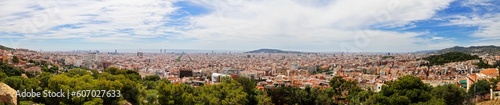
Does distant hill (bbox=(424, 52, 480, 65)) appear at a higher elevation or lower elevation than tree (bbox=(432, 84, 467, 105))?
higher

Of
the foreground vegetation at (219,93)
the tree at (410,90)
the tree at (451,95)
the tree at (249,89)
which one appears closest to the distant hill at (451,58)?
the foreground vegetation at (219,93)

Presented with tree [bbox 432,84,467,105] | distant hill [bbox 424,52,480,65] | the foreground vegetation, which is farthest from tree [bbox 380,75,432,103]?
distant hill [bbox 424,52,480,65]

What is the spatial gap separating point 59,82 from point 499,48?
60.7 m

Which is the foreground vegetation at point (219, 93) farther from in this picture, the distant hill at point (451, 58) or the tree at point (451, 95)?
the distant hill at point (451, 58)

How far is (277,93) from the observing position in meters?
15.6

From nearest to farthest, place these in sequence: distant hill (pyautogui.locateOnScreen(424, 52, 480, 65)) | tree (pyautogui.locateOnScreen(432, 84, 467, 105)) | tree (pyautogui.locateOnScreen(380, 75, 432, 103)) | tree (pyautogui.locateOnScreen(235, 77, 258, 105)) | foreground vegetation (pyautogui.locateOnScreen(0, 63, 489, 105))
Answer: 1. foreground vegetation (pyautogui.locateOnScreen(0, 63, 489, 105))
2. tree (pyautogui.locateOnScreen(380, 75, 432, 103))
3. tree (pyautogui.locateOnScreen(235, 77, 258, 105))
4. tree (pyautogui.locateOnScreen(432, 84, 467, 105))
5. distant hill (pyautogui.locateOnScreen(424, 52, 480, 65))

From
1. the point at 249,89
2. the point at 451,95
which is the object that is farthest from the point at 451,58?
the point at 249,89

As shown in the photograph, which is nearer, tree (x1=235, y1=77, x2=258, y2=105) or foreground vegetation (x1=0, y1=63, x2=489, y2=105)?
foreground vegetation (x1=0, y1=63, x2=489, y2=105)

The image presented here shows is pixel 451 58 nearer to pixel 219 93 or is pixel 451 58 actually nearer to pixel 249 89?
pixel 249 89

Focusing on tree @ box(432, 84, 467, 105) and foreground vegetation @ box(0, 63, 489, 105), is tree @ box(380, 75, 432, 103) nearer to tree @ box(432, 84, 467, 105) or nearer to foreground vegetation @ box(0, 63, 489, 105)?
foreground vegetation @ box(0, 63, 489, 105)

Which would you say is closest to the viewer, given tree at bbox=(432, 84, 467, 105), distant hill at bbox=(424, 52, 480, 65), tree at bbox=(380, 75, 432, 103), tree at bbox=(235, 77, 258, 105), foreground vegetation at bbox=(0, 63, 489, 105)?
foreground vegetation at bbox=(0, 63, 489, 105)

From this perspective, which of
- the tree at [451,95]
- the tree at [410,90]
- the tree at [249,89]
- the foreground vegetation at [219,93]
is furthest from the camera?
the tree at [451,95]

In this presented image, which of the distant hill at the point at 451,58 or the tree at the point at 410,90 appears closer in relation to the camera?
the tree at the point at 410,90

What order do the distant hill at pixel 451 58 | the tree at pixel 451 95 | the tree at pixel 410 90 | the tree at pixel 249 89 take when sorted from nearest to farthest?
1. the tree at pixel 410 90
2. the tree at pixel 249 89
3. the tree at pixel 451 95
4. the distant hill at pixel 451 58
